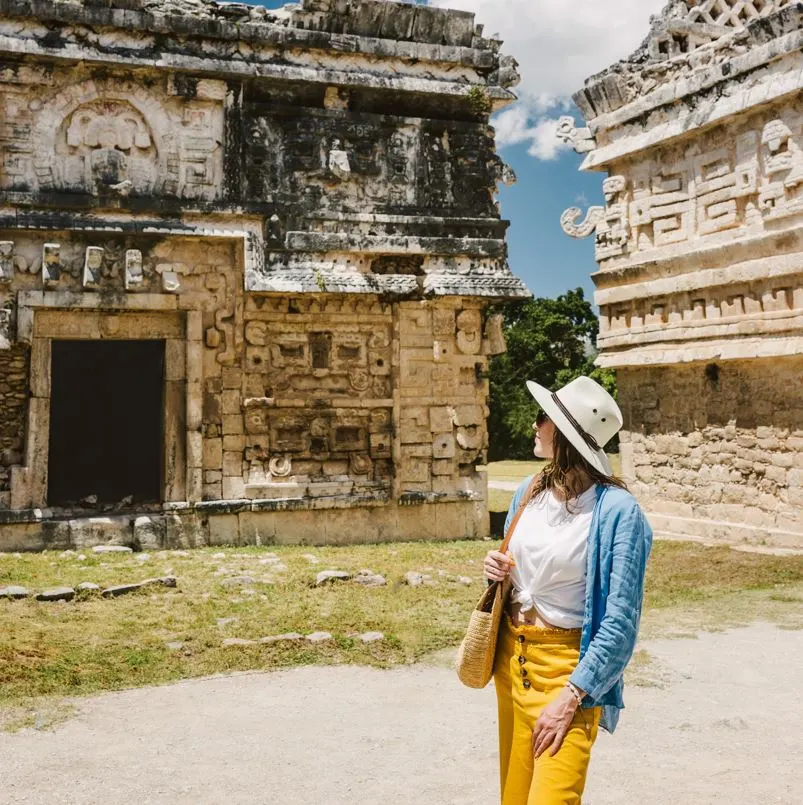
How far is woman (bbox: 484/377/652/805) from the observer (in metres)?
2.48

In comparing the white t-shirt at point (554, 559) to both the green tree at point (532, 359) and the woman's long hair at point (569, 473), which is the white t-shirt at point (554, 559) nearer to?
the woman's long hair at point (569, 473)

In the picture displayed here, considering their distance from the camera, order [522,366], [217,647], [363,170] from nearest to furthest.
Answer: [217,647] → [363,170] → [522,366]

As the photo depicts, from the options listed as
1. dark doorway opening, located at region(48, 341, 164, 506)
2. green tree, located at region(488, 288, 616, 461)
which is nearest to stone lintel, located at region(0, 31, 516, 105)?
dark doorway opening, located at region(48, 341, 164, 506)

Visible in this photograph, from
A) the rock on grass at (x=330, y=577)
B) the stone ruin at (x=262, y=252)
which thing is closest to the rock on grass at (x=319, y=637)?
the rock on grass at (x=330, y=577)

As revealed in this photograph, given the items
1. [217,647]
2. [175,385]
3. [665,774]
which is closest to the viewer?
[665,774]

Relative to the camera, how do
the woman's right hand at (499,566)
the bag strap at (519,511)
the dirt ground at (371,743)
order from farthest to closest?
the dirt ground at (371,743) < the bag strap at (519,511) < the woman's right hand at (499,566)

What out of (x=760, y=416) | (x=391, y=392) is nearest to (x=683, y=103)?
(x=760, y=416)

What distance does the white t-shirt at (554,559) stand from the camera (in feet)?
8.66

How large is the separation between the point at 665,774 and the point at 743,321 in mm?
7912

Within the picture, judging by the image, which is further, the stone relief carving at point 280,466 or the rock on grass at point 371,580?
the stone relief carving at point 280,466

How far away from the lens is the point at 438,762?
12.9 feet

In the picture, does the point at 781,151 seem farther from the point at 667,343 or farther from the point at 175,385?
the point at 175,385

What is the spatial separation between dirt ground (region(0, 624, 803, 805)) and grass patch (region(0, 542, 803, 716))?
1.07 feet

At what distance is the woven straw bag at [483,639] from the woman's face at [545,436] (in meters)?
0.43
